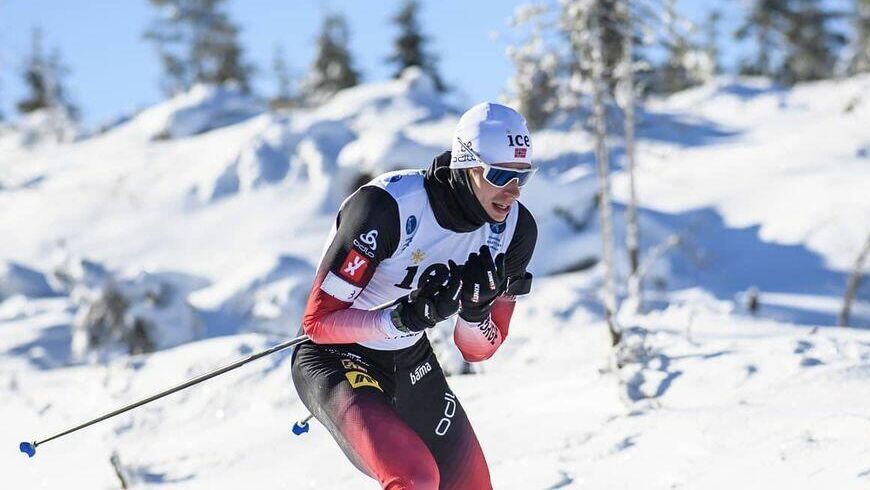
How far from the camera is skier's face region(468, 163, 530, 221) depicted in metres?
4.58

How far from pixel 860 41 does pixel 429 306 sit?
54367 millimetres

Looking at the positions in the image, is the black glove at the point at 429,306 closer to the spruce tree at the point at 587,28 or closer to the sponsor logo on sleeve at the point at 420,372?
the sponsor logo on sleeve at the point at 420,372

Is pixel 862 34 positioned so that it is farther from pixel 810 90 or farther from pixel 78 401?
pixel 78 401

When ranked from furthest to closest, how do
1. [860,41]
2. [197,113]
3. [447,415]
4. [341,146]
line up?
[860,41]
[197,113]
[341,146]
[447,415]

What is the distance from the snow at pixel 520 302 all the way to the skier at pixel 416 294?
1.42 m

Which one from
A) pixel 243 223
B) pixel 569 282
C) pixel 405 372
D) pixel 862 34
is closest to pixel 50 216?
pixel 243 223

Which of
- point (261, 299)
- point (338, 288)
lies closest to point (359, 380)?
point (338, 288)

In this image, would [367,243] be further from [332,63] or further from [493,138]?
[332,63]

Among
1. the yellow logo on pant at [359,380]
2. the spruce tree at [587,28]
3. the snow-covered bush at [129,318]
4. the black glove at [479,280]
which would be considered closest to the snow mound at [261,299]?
the snow-covered bush at [129,318]

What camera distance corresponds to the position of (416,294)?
4484 millimetres

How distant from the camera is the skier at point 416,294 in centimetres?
432

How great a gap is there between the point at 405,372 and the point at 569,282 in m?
16.8

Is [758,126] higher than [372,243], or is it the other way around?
[372,243]

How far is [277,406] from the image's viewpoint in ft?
31.0
